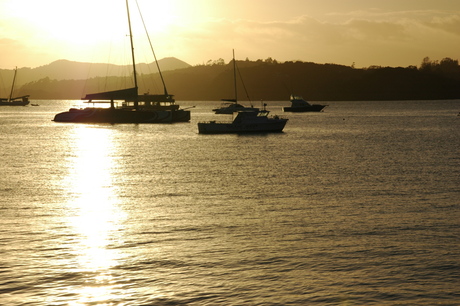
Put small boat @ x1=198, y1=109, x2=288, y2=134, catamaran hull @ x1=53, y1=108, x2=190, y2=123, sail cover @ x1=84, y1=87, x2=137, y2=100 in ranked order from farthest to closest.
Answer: catamaran hull @ x1=53, y1=108, x2=190, y2=123
sail cover @ x1=84, y1=87, x2=137, y2=100
small boat @ x1=198, y1=109, x2=288, y2=134

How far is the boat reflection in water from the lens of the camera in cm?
1646

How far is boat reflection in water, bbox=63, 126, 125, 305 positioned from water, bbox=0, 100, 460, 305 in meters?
0.07

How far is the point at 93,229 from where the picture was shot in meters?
23.9

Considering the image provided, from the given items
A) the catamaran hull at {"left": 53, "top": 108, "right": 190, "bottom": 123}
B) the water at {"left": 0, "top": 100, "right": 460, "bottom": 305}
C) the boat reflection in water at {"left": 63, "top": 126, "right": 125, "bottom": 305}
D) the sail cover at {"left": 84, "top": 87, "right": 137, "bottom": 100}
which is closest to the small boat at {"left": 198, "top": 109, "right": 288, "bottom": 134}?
the sail cover at {"left": 84, "top": 87, "right": 137, "bottom": 100}

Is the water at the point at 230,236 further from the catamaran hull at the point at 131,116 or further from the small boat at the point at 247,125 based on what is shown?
the catamaran hull at the point at 131,116

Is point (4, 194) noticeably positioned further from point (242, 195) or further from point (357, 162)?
point (357, 162)

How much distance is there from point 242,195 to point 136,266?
590 inches

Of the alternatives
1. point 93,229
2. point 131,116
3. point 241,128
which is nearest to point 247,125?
point 241,128

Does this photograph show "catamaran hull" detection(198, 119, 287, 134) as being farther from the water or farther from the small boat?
the water

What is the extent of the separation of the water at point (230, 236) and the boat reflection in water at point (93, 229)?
7 cm

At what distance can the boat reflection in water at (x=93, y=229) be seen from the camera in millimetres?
16463

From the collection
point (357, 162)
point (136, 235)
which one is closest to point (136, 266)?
point (136, 235)

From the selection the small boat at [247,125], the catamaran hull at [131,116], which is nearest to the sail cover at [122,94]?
the catamaran hull at [131,116]

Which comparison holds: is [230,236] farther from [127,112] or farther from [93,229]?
[127,112]
